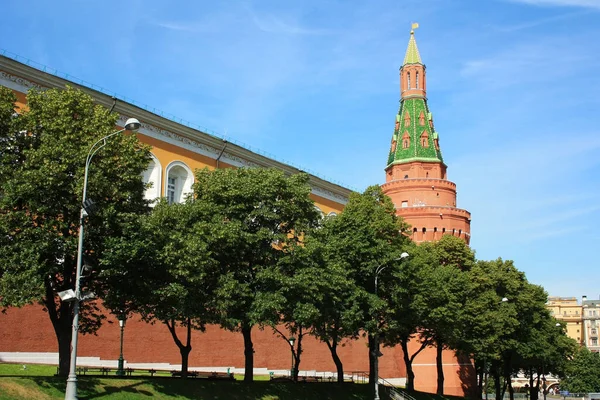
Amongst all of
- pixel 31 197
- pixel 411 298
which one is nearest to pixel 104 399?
pixel 31 197

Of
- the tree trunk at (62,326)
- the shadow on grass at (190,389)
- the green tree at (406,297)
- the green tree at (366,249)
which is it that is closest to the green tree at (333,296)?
the green tree at (366,249)

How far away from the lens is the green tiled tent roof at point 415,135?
71500 mm

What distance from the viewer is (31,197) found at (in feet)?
73.5

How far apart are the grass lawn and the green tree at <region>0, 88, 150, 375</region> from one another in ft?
5.98

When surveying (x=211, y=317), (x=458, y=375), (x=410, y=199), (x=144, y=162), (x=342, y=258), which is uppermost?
(x=410, y=199)

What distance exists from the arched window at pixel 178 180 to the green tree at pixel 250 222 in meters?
12.2

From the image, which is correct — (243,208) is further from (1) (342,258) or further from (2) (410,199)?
(2) (410,199)

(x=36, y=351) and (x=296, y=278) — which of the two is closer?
(x=296, y=278)

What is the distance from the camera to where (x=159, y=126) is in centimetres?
4181

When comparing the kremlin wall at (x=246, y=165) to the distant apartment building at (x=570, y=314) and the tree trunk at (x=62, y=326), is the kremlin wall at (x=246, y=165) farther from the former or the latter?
the distant apartment building at (x=570, y=314)

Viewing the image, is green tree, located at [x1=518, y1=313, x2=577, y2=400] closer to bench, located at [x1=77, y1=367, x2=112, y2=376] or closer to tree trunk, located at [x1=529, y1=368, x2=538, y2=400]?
tree trunk, located at [x1=529, y1=368, x2=538, y2=400]

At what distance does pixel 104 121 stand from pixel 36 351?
14.9 m

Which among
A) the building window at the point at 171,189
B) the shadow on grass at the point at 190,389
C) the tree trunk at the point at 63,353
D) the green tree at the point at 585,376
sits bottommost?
the green tree at the point at 585,376

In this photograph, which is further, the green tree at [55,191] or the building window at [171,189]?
the building window at [171,189]
